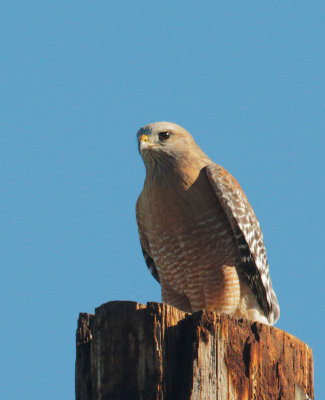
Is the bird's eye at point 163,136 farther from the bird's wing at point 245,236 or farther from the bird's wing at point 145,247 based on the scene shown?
the bird's wing at point 145,247

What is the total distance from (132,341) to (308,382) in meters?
1.66

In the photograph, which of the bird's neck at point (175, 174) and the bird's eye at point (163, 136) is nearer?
the bird's neck at point (175, 174)

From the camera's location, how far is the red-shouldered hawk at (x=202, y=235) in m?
8.74

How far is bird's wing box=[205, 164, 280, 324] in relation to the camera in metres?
8.80

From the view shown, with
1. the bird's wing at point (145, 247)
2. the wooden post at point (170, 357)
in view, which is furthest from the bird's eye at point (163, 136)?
the wooden post at point (170, 357)

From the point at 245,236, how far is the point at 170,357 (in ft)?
12.9

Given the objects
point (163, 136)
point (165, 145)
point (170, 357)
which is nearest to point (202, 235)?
point (165, 145)

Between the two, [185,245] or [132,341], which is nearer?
[132,341]

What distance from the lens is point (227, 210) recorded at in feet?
28.8

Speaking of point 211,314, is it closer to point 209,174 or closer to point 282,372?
point 282,372

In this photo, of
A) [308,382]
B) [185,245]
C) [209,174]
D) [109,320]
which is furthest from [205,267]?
[109,320]

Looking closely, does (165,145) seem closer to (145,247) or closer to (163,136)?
(163,136)

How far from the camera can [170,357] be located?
5016 millimetres

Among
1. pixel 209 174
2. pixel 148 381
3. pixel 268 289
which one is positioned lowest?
pixel 148 381
